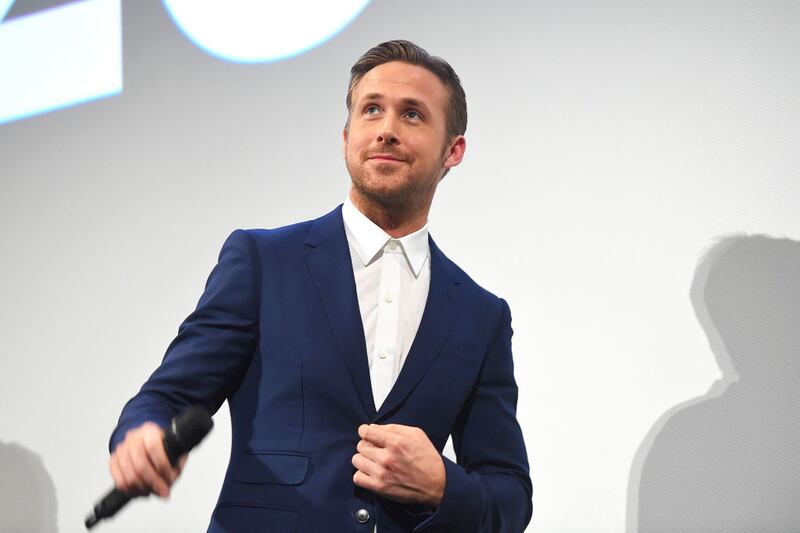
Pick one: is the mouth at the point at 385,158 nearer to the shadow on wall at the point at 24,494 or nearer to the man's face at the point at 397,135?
the man's face at the point at 397,135

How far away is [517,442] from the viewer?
1430mm

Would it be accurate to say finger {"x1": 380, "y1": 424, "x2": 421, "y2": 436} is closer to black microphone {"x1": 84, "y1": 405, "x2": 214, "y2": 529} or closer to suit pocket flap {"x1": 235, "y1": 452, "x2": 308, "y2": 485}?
suit pocket flap {"x1": 235, "y1": 452, "x2": 308, "y2": 485}

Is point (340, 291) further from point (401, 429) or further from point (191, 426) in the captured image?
point (191, 426)

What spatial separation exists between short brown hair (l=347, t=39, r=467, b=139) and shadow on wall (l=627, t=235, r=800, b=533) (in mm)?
778

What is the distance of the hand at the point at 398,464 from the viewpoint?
3.79 feet

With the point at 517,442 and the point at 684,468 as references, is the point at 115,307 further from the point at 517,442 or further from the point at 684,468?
the point at 684,468

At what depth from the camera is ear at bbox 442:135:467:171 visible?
5.16 ft

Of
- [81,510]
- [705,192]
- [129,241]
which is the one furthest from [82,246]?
[705,192]

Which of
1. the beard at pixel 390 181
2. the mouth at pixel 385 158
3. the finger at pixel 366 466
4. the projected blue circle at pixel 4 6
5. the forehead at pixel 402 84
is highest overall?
the projected blue circle at pixel 4 6

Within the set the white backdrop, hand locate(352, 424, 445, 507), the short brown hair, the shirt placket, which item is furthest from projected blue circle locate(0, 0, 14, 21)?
hand locate(352, 424, 445, 507)

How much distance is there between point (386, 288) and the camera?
54.1 inches

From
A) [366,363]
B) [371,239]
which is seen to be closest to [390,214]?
[371,239]

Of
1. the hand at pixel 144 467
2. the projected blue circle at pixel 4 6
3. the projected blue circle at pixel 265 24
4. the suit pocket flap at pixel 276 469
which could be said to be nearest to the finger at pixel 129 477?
the hand at pixel 144 467

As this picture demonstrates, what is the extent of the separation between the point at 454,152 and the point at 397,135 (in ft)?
0.71
